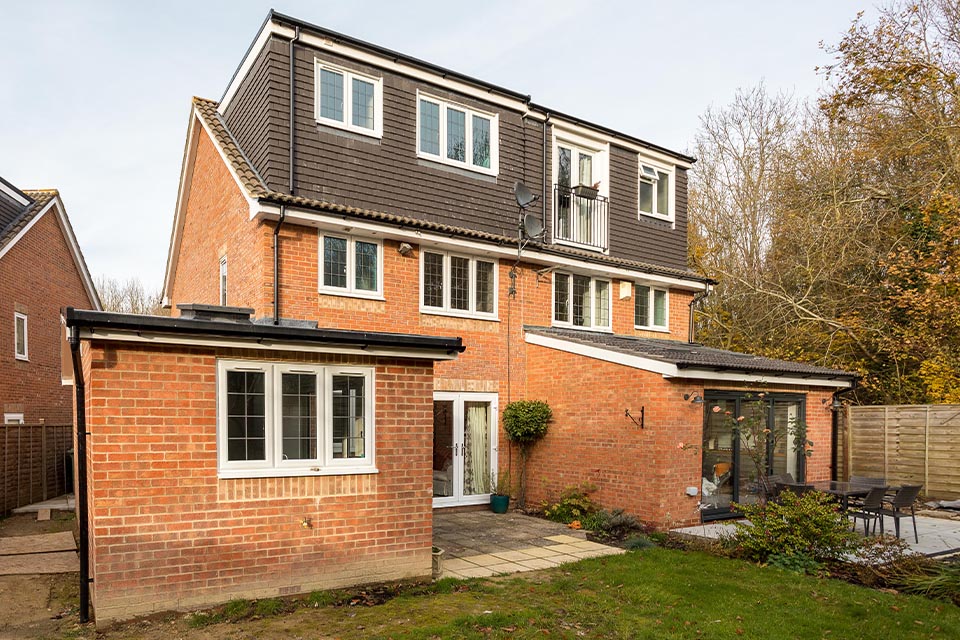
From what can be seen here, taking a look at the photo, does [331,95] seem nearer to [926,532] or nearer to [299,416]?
[299,416]

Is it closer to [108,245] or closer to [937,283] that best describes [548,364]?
[937,283]

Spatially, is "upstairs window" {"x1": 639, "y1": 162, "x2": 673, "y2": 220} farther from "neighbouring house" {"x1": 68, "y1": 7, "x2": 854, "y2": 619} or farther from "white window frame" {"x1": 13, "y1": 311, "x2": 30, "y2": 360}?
"white window frame" {"x1": 13, "y1": 311, "x2": 30, "y2": 360}

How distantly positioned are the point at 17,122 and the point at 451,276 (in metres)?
10.1

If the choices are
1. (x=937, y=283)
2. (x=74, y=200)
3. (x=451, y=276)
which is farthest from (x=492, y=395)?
(x=74, y=200)

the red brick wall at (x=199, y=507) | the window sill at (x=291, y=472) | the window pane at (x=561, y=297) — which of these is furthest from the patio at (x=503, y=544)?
the window pane at (x=561, y=297)

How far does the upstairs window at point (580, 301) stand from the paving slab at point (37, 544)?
963cm

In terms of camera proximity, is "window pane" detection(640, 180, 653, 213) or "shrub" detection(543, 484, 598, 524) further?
"window pane" detection(640, 180, 653, 213)

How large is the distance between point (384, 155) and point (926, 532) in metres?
11.4

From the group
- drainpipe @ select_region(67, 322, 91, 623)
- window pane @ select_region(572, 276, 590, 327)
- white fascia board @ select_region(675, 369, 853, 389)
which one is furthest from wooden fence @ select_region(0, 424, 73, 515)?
white fascia board @ select_region(675, 369, 853, 389)

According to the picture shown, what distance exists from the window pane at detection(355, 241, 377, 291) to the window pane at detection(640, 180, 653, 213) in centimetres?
785

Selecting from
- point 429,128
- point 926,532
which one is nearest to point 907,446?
point 926,532

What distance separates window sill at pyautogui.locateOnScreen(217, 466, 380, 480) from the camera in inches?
245

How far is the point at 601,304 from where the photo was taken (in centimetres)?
1462

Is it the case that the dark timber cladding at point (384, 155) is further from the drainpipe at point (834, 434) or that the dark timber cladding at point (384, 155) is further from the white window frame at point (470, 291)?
the drainpipe at point (834, 434)
